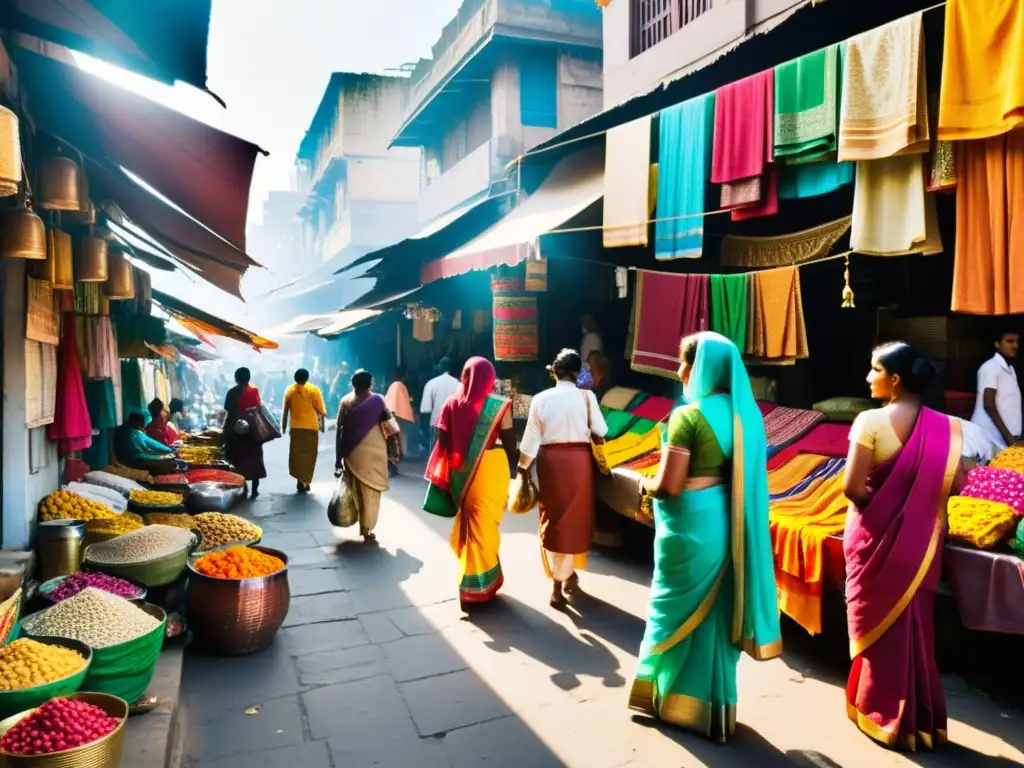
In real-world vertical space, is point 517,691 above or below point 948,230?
below

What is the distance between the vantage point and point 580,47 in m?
15.8

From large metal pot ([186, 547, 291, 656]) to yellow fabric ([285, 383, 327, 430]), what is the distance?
5787 millimetres

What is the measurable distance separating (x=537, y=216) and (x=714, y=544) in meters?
6.24

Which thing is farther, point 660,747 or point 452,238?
point 452,238

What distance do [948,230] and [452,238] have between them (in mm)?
7798

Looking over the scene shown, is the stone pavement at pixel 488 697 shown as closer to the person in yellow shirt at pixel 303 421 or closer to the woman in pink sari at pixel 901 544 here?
the woman in pink sari at pixel 901 544

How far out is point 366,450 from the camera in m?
7.91

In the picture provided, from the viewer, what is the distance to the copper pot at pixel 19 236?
376cm

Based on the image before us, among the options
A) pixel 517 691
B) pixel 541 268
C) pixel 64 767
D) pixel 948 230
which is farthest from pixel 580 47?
pixel 64 767

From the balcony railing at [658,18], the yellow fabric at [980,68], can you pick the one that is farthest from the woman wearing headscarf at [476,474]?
the balcony railing at [658,18]

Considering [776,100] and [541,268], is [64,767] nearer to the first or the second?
[776,100]

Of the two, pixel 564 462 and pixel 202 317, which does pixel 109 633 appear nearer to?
pixel 564 462

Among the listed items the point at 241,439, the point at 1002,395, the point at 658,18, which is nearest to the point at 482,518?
the point at 1002,395

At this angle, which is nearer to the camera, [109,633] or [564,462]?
[109,633]
